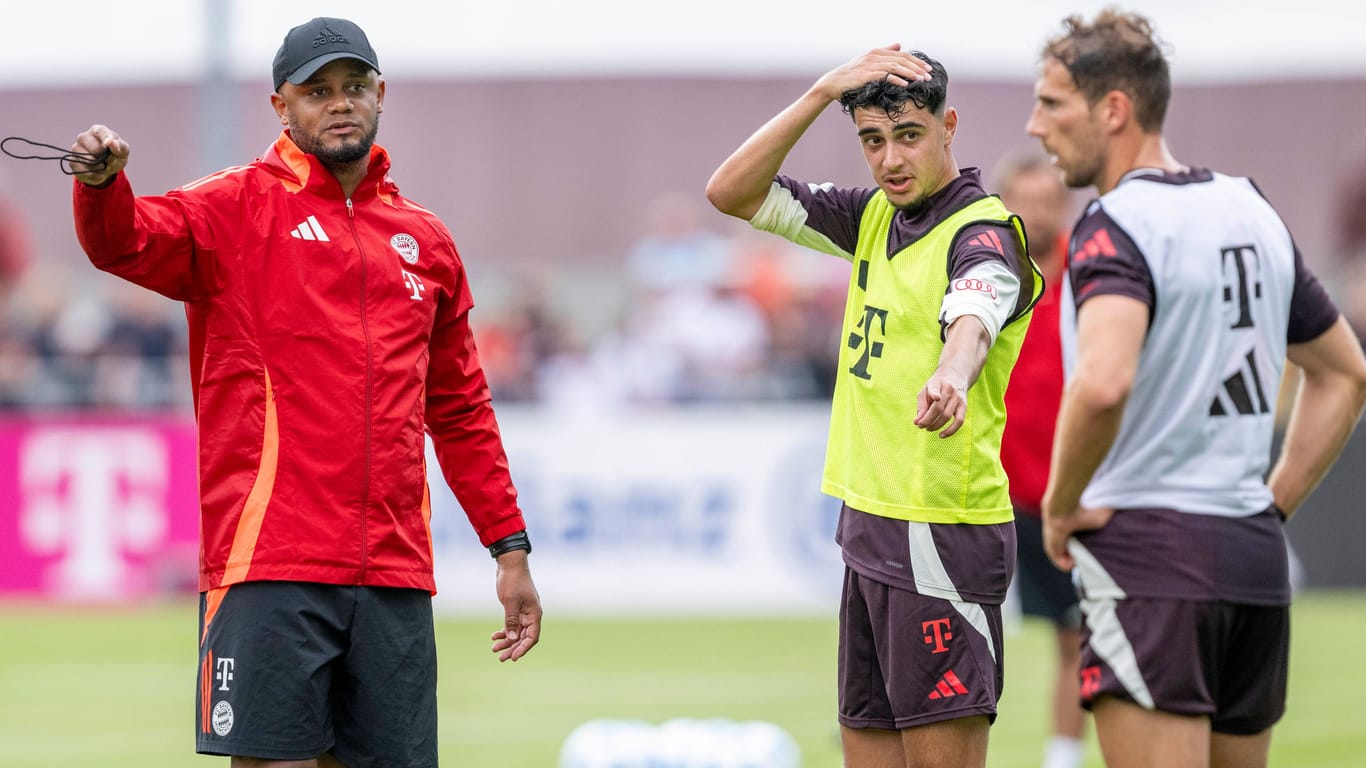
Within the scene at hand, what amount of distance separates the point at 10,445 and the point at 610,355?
507cm

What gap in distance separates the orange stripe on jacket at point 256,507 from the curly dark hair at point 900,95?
1.73 m

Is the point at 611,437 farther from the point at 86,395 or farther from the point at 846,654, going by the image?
the point at 846,654

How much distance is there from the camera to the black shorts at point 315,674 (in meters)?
4.48

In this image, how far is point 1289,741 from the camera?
9000 millimetres

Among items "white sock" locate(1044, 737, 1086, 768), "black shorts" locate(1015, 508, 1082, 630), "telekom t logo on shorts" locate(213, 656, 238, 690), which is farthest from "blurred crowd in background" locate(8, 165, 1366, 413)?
"telekom t logo on shorts" locate(213, 656, 238, 690)

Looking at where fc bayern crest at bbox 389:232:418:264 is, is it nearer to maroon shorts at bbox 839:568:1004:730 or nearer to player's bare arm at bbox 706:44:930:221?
player's bare arm at bbox 706:44:930:221

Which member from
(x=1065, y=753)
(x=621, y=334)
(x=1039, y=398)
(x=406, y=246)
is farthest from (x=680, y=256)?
(x=406, y=246)

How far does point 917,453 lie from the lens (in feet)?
15.3

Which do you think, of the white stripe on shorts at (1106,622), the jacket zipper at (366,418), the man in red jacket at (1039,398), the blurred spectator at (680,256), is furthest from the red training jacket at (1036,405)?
the blurred spectator at (680,256)

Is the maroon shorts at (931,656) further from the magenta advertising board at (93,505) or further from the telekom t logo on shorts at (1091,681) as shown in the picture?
the magenta advertising board at (93,505)

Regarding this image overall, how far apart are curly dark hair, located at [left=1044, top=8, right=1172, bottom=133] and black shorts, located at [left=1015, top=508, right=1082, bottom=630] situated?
3524mm

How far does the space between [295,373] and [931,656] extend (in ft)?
5.92

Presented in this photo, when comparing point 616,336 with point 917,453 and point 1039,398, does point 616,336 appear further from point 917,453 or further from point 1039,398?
point 917,453

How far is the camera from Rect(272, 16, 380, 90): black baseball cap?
4629 millimetres
